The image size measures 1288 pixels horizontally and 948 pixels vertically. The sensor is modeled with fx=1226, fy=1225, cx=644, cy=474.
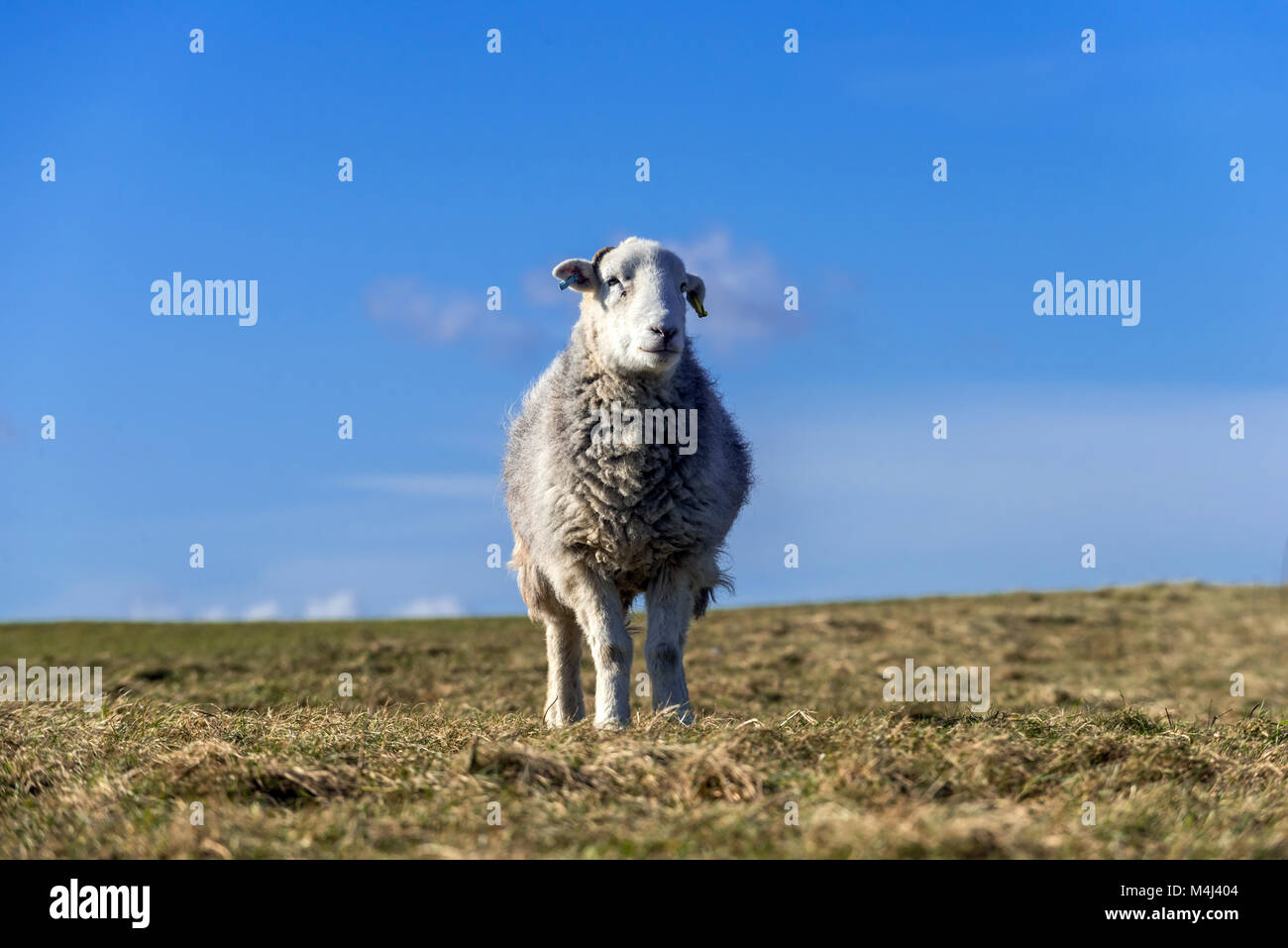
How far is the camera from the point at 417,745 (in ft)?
22.8

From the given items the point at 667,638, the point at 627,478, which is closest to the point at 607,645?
the point at 667,638

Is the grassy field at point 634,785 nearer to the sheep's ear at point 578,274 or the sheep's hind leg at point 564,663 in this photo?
the sheep's hind leg at point 564,663

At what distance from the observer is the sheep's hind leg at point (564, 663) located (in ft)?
31.4

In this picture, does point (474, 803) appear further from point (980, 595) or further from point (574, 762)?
point (980, 595)

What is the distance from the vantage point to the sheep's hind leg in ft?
31.4

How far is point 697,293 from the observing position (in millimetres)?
8797
